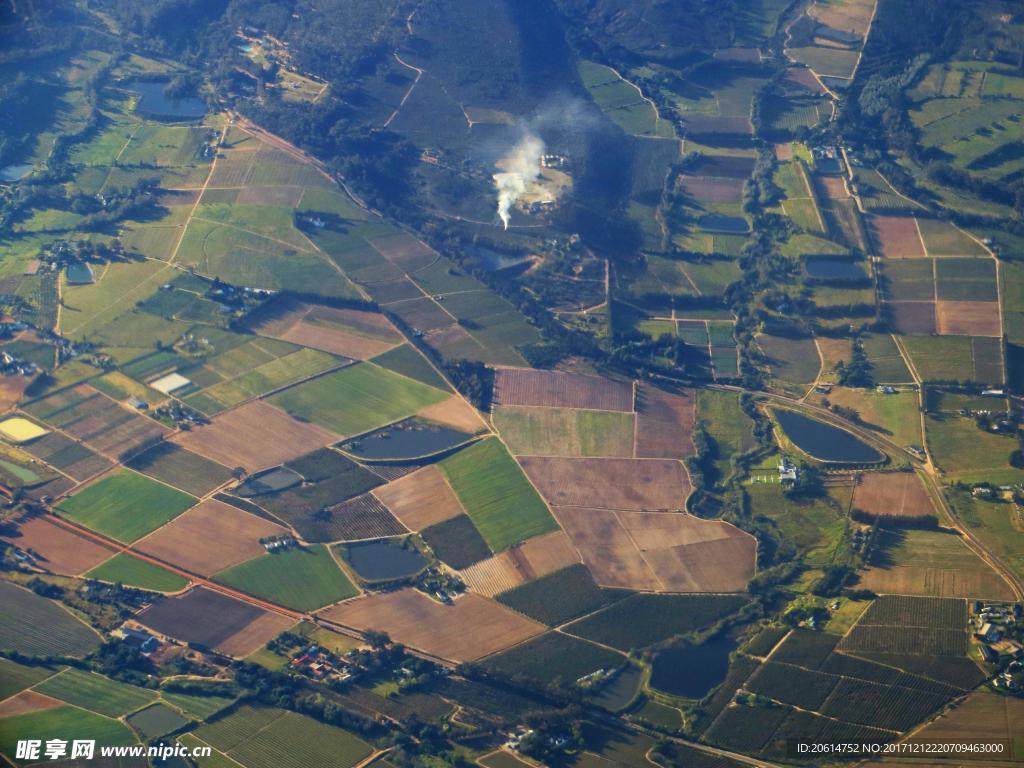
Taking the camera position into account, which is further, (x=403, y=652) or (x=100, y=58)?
(x=100, y=58)

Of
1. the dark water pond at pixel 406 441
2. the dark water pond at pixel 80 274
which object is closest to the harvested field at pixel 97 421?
the dark water pond at pixel 406 441

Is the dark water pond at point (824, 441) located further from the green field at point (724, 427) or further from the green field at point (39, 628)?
the green field at point (39, 628)

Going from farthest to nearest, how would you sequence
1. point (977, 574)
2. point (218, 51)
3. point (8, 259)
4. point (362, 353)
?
point (218, 51)
point (8, 259)
point (362, 353)
point (977, 574)

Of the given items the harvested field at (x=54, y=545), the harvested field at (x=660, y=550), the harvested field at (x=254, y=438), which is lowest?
the harvested field at (x=54, y=545)

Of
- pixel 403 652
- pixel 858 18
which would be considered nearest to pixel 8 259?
pixel 403 652

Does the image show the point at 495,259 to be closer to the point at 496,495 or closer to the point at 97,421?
the point at 496,495

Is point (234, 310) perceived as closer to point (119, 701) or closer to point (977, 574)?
point (119, 701)
